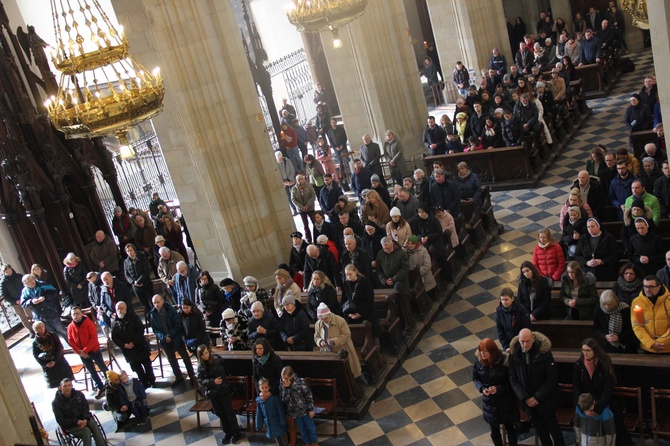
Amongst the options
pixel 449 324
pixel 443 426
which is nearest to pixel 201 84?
pixel 449 324

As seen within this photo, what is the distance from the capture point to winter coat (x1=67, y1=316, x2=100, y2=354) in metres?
11.7

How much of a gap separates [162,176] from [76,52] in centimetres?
1147

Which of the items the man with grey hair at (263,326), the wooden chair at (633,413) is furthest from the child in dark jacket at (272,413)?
the wooden chair at (633,413)

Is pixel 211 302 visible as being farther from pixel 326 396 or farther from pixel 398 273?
pixel 398 273

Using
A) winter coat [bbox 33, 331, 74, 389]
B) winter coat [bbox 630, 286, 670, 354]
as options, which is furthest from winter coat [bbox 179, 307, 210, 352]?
winter coat [bbox 630, 286, 670, 354]

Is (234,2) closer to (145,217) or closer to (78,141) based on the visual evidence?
(78,141)

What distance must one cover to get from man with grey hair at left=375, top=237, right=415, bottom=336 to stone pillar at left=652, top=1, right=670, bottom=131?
4.06 m

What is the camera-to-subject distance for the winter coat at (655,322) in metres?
7.96

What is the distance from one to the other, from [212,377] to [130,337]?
7.16 feet

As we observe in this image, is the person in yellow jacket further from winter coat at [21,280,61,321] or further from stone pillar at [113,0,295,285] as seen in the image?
winter coat at [21,280,61,321]

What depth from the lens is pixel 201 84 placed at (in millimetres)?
12836

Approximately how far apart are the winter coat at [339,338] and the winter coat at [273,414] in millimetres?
1037

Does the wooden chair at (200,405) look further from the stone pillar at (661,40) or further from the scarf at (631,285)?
the stone pillar at (661,40)

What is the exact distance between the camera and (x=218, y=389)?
9.62 metres
